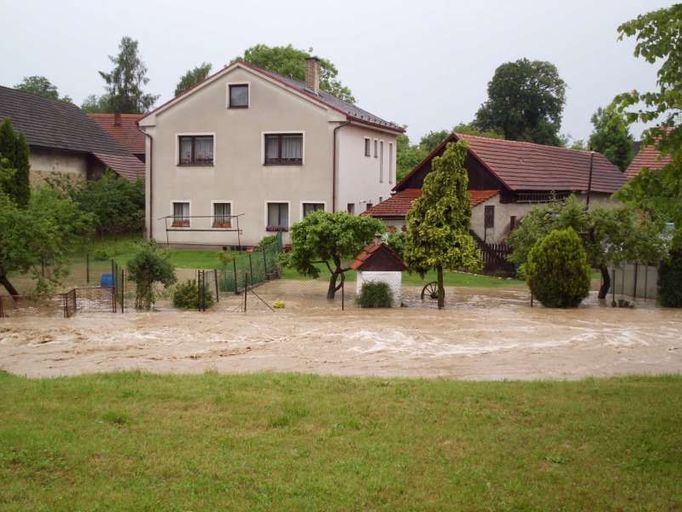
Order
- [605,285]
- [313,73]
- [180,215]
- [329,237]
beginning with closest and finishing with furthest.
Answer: [329,237] → [605,285] → [180,215] → [313,73]

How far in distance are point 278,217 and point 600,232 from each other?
1833cm

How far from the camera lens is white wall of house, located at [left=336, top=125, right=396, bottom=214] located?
38.2 meters

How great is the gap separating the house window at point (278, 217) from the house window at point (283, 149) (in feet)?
6.46

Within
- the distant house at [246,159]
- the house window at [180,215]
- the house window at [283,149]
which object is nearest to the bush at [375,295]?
the distant house at [246,159]

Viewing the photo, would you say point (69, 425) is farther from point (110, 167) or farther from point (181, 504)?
point (110, 167)

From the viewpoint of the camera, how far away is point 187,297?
71.9ft

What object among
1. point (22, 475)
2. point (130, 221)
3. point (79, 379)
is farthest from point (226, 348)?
point (130, 221)

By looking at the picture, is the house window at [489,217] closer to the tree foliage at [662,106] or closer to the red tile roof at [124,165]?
the red tile roof at [124,165]

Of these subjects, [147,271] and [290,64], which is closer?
[147,271]

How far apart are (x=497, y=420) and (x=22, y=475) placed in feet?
15.0

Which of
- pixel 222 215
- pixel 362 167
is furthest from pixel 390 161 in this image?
pixel 222 215

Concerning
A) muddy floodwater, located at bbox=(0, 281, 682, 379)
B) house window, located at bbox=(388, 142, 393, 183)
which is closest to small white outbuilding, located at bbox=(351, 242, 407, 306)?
muddy floodwater, located at bbox=(0, 281, 682, 379)

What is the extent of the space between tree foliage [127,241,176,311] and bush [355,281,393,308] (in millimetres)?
Answer: 5111

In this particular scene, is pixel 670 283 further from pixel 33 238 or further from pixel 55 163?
pixel 55 163
